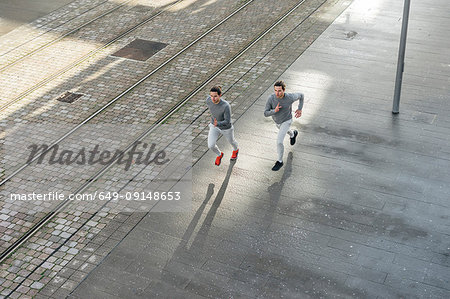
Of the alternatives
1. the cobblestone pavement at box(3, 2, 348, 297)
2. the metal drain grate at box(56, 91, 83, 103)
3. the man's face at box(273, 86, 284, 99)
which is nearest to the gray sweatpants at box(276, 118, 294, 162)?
the man's face at box(273, 86, 284, 99)

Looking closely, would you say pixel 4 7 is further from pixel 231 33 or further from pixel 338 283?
pixel 338 283

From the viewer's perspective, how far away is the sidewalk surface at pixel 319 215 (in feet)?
32.1

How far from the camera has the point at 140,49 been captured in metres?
18.6

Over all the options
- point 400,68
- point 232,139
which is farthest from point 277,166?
point 400,68

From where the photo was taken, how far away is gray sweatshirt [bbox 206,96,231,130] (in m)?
11.9

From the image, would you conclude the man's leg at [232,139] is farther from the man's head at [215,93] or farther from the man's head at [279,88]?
the man's head at [279,88]

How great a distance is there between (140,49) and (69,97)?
346cm

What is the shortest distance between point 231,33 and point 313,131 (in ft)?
22.5

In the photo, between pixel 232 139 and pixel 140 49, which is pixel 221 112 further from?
pixel 140 49

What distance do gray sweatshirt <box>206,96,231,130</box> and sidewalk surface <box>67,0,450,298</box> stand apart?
1.11 metres

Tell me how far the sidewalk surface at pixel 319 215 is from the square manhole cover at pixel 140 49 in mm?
4378

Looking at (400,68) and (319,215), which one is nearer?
(319,215)

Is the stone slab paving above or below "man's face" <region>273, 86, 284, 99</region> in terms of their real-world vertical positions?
below

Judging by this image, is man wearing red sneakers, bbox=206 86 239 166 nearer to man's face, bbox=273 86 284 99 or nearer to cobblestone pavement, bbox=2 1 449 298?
cobblestone pavement, bbox=2 1 449 298
